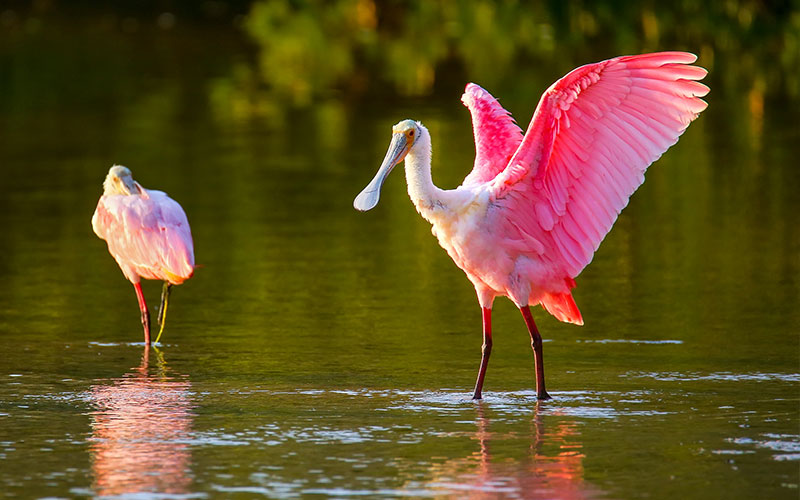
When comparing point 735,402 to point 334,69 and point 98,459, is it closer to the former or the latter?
point 98,459

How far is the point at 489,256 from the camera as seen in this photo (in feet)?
27.6

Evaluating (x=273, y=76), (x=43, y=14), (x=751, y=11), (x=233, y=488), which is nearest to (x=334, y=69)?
(x=273, y=76)

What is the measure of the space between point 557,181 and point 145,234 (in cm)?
324

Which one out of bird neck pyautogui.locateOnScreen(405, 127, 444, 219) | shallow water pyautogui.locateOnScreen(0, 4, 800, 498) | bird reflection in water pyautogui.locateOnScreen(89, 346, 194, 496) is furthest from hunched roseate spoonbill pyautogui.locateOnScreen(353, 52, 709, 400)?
bird reflection in water pyautogui.locateOnScreen(89, 346, 194, 496)


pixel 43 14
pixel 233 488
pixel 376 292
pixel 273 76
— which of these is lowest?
pixel 233 488

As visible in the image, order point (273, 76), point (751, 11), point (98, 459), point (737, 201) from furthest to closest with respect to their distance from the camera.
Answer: point (751, 11) → point (273, 76) → point (737, 201) → point (98, 459)

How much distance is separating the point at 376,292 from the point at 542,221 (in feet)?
9.37

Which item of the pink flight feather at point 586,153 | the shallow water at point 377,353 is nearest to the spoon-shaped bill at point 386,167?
the pink flight feather at point 586,153

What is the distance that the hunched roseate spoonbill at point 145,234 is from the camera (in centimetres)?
1052

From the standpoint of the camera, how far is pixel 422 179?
8406 millimetres

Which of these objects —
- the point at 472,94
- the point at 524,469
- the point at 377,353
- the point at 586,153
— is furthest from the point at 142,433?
the point at 472,94

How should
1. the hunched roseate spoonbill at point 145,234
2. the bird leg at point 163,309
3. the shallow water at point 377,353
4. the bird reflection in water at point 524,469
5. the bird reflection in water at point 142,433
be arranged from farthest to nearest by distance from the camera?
1. the hunched roseate spoonbill at point 145,234
2. the bird leg at point 163,309
3. the shallow water at point 377,353
4. the bird reflection in water at point 142,433
5. the bird reflection in water at point 524,469

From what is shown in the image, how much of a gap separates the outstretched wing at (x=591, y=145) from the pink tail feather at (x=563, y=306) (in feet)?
0.44

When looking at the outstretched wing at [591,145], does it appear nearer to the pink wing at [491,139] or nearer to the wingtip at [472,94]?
the pink wing at [491,139]
